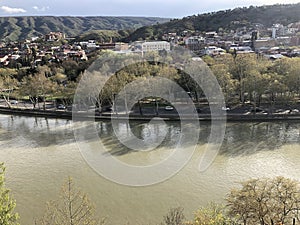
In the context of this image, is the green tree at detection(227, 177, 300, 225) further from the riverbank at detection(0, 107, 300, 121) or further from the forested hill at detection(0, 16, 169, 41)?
the forested hill at detection(0, 16, 169, 41)

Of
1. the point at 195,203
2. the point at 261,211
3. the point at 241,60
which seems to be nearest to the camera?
the point at 261,211

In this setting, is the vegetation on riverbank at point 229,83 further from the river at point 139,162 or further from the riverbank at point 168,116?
the river at point 139,162

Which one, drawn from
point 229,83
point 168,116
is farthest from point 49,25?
point 229,83

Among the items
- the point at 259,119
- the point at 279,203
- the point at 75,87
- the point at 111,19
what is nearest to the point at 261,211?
the point at 279,203

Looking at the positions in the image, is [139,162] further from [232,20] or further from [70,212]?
[232,20]

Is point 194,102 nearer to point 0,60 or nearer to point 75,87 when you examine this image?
point 75,87

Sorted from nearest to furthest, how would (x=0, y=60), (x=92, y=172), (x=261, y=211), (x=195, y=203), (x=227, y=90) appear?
(x=261, y=211) < (x=195, y=203) < (x=92, y=172) < (x=227, y=90) < (x=0, y=60)
